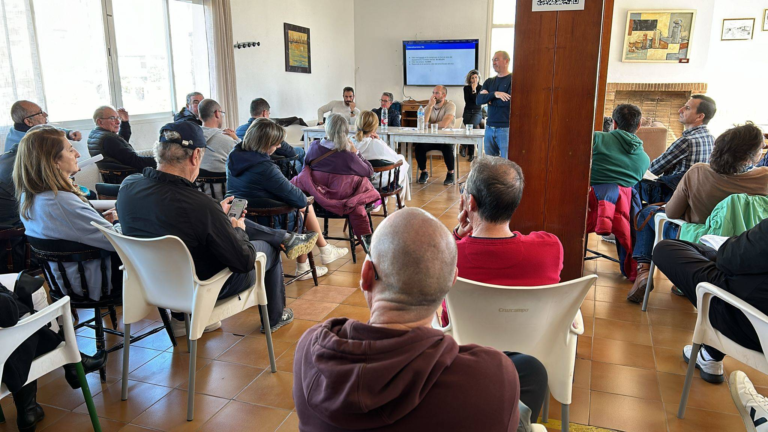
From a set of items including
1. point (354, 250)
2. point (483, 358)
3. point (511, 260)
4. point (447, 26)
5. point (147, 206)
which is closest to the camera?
point (483, 358)

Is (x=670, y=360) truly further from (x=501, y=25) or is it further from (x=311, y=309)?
(x=501, y=25)

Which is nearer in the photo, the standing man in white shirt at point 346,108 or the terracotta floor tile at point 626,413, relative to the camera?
the terracotta floor tile at point 626,413

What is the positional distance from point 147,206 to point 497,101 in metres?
4.05

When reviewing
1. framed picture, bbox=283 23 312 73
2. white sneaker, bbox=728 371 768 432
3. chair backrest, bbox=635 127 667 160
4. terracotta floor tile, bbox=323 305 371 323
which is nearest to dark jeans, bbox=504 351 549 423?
white sneaker, bbox=728 371 768 432

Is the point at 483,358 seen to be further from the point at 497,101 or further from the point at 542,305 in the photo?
the point at 497,101

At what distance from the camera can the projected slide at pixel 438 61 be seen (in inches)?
381

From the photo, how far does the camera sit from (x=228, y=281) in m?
2.27

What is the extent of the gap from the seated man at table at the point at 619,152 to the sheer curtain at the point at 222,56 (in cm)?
491

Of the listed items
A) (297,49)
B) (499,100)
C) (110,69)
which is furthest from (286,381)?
(297,49)

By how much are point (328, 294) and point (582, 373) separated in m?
1.59

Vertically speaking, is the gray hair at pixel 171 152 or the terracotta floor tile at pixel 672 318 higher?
the gray hair at pixel 171 152

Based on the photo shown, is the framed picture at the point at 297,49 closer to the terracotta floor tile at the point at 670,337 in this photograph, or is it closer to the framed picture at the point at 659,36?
the framed picture at the point at 659,36

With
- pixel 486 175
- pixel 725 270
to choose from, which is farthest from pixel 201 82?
pixel 725 270

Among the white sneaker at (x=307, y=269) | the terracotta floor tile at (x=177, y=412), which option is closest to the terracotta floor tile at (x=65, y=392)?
the terracotta floor tile at (x=177, y=412)
